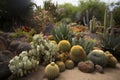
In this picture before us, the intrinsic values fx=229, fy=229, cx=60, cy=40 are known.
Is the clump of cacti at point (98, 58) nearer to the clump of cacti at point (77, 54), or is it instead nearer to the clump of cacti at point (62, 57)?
the clump of cacti at point (77, 54)

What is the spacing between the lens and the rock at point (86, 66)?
21.0ft

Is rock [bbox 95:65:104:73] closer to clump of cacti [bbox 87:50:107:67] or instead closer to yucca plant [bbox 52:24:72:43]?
clump of cacti [bbox 87:50:107:67]

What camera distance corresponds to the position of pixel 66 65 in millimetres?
6578

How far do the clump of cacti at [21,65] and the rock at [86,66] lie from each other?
1.30m

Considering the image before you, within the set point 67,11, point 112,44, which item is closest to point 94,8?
point 67,11

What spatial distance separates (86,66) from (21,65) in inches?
71.0

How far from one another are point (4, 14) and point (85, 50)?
5.46 m

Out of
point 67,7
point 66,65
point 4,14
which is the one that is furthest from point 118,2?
point 66,65

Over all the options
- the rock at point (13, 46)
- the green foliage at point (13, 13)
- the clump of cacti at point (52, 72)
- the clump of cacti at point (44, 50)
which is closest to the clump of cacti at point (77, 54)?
the clump of cacti at point (44, 50)

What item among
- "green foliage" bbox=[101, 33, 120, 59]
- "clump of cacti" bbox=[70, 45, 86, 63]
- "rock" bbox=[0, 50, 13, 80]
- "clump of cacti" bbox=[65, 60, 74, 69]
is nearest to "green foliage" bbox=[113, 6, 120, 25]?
"green foliage" bbox=[101, 33, 120, 59]

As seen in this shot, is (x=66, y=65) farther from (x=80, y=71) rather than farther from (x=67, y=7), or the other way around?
(x=67, y=7)

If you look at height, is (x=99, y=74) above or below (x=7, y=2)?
below

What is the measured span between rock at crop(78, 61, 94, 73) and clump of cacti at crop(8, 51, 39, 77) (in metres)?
1.30

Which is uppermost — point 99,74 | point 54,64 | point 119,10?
point 119,10
